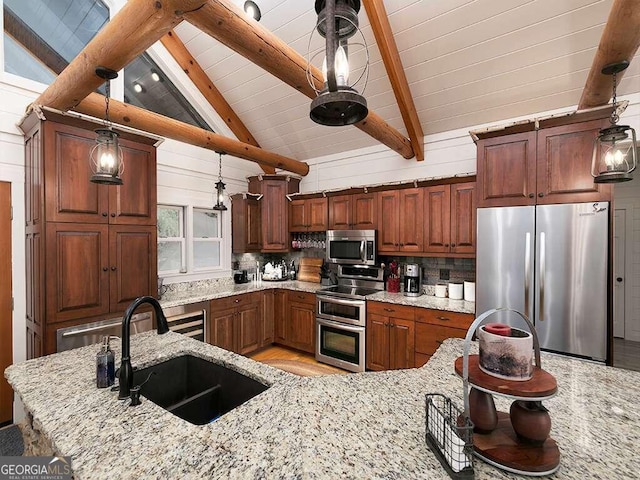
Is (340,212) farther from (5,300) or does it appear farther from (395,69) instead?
(5,300)

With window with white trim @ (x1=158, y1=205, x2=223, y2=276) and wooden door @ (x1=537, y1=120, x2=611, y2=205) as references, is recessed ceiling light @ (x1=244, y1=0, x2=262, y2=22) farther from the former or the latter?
wooden door @ (x1=537, y1=120, x2=611, y2=205)

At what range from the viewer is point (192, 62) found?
4.07 m

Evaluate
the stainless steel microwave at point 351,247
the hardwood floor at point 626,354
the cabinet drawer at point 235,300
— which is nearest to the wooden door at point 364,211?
the stainless steel microwave at point 351,247

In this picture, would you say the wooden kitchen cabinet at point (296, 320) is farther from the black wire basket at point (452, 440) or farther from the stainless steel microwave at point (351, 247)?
the black wire basket at point (452, 440)

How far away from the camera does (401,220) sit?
3.78 metres

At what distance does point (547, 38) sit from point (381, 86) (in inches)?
62.2

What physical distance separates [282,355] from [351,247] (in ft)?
6.05

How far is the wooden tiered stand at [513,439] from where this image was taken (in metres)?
0.83

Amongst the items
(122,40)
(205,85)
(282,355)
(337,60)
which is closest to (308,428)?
(337,60)

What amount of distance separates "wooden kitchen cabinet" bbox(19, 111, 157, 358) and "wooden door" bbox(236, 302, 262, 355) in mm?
1355

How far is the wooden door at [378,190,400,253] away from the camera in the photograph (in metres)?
3.83

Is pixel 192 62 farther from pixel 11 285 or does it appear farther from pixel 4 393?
pixel 4 393

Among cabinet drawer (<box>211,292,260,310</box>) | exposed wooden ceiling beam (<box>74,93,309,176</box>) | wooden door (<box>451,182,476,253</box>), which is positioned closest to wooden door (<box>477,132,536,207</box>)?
wooden door (<box>451,182,476,253</box>)

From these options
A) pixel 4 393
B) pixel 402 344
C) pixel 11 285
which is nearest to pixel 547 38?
pixel 402 344
